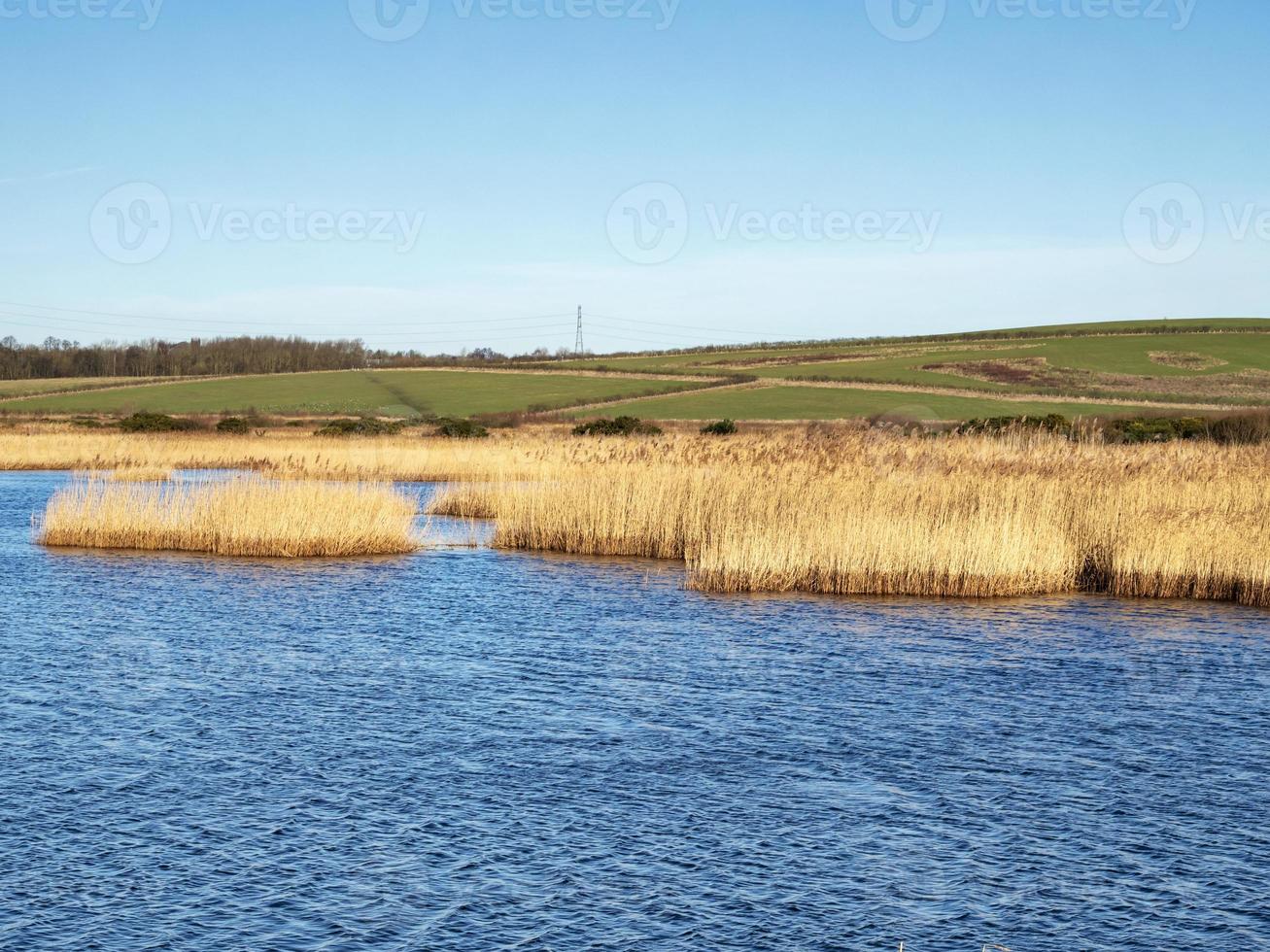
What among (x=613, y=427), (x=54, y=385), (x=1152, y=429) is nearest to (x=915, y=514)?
(x=1152, y=429)

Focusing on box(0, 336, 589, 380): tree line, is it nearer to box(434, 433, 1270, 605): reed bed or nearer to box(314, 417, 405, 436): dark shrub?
box(314, 417, 405, 436): dark shrub

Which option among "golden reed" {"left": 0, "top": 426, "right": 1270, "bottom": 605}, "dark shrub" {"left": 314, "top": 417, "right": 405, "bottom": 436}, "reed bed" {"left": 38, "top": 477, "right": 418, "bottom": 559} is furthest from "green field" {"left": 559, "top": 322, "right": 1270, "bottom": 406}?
"reed bed" {"left": 38, "top": 477, "right": 418, "bottom": 559}

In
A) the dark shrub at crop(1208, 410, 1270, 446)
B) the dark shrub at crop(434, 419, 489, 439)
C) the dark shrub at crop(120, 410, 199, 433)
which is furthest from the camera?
the dark shrub at crop(120, 410, 199, 433)

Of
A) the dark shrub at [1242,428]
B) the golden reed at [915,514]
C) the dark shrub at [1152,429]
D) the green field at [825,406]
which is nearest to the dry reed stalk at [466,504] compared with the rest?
the golden reed at [915,514]

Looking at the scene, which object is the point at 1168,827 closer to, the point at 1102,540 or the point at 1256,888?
the point at 1256,888

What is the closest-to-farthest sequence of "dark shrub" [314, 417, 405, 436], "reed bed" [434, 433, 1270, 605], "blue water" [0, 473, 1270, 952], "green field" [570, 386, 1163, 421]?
"blue water" [0, 473, 1270, 952] → "reed bed" [434, 433, 1270, 605] → "dark shrub" [314, 417, 405, 436] → "green field" [570, 386, 1163, 421]

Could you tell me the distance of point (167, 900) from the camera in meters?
7.29

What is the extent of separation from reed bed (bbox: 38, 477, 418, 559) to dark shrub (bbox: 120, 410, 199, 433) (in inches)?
1454

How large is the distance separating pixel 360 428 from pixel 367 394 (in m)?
29.8

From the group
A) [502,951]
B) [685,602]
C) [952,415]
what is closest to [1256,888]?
[502,951]

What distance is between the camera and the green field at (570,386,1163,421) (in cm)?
6806

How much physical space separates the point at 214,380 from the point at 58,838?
9739cm

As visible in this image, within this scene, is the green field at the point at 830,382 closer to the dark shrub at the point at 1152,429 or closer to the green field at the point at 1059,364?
the green field at the point at 1059,364

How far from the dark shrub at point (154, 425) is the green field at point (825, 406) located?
20.0 metres
